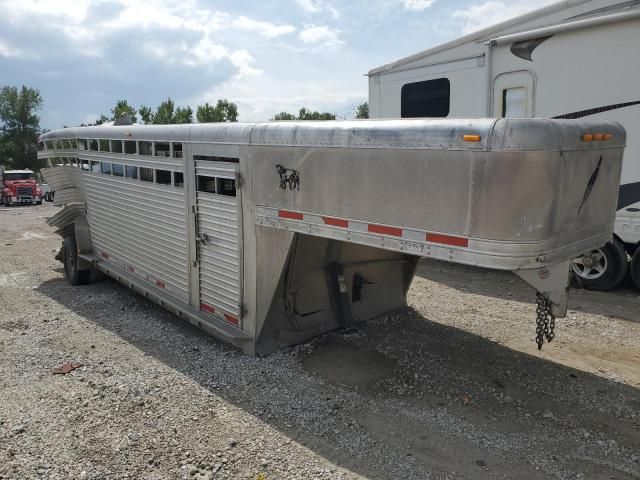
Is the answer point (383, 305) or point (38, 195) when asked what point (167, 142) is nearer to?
point (383, 305)

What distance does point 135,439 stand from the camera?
3939 mm

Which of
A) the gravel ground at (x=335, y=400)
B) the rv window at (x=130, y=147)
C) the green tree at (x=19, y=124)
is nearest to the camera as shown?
the gravel ground at (x=335, y=400)

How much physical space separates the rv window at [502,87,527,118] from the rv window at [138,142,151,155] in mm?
4973

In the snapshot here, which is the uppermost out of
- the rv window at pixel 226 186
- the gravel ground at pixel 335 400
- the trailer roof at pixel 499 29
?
the trailer roof at pixel 499 29

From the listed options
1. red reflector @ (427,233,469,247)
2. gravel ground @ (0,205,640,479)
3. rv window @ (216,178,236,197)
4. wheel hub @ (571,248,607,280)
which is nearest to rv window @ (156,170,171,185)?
rv window @ (216,178,236,197)

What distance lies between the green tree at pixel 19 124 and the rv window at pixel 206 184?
42.0 metres

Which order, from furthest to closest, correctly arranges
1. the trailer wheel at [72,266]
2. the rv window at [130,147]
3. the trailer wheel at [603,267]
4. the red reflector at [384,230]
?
the trailer wheel at [72,266] → the trailer wheel at [603,267] → the rv window at [130,147] → the red reflector at [384,230]

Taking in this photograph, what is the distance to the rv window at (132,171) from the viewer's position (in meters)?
6.80

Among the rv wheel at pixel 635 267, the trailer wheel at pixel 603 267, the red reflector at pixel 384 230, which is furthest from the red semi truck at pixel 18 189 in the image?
the red reflector at pixel 384 230

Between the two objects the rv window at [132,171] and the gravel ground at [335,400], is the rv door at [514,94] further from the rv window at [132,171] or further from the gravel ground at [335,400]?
the rv window at [132,171]

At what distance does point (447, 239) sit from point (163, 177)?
3.81 meters

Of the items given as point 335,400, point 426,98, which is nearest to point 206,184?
point 335,400

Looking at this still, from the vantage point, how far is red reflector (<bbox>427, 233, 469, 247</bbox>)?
3.46m

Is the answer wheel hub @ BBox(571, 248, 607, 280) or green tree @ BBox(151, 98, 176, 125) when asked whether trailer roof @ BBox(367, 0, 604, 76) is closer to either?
wheel hub @ BBox(571, 248, 607, 280)
